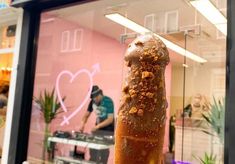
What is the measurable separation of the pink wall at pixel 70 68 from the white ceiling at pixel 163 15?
235mm

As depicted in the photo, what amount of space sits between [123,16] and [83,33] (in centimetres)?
71

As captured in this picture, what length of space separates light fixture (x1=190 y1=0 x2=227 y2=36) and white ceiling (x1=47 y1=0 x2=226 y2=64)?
4cm

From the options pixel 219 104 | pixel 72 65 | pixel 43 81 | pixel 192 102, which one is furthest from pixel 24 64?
pixel 219 104

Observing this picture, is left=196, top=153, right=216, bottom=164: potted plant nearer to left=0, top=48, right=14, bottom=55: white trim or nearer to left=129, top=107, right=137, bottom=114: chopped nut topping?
left=129, top=107, right=137, bottom=114: chopped nut topping

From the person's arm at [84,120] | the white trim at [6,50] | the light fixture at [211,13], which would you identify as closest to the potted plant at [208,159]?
the light fixture at [211,13]

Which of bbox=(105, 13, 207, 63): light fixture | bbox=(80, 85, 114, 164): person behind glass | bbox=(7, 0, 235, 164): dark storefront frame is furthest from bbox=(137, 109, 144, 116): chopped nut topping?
bbox=(80, 85, 114, 164): person behind glass

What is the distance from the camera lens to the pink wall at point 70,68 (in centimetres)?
285

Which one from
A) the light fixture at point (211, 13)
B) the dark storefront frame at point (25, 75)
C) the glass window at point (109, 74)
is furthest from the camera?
the dark storefront frame at point (25, 75)

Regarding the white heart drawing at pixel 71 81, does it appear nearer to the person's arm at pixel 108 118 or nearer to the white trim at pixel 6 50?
the person's arm at pixel 108 118

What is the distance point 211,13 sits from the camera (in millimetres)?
2102

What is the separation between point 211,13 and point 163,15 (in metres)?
0.58

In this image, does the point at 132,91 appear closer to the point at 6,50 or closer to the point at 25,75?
the point at 25,75

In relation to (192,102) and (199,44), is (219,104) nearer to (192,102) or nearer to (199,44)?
(192,102)

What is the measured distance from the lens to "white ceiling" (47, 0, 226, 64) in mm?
2105
